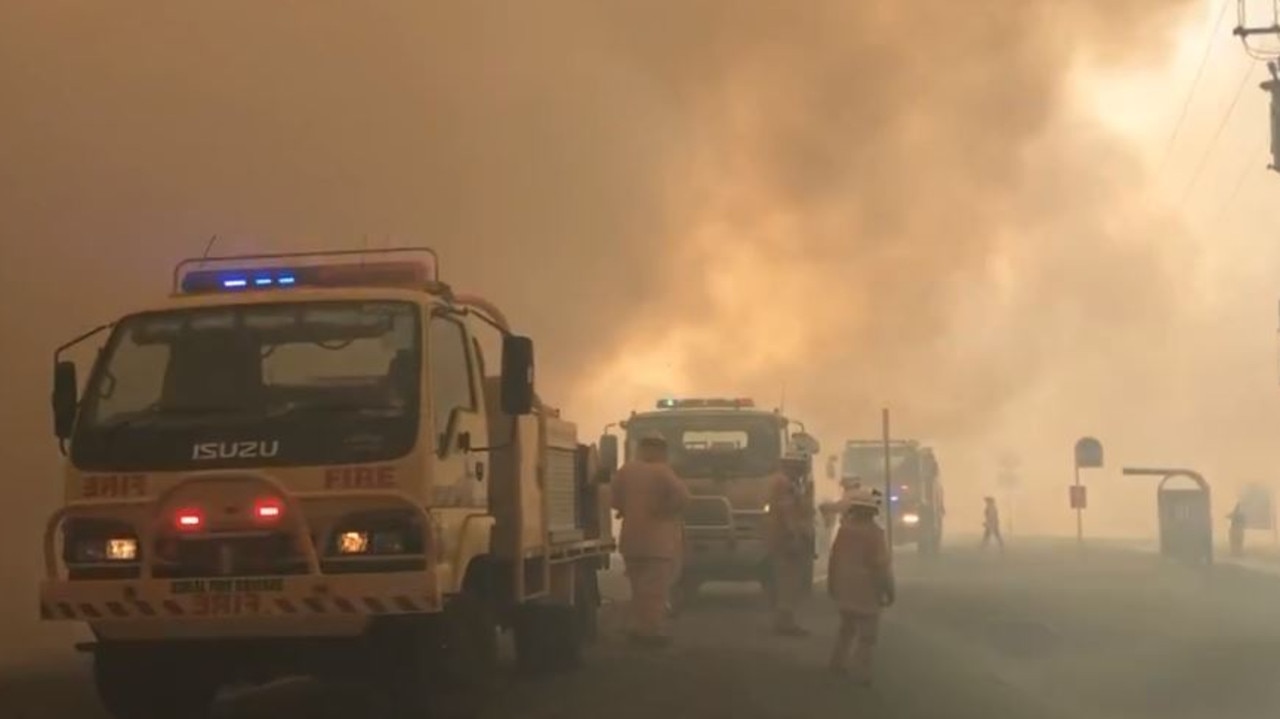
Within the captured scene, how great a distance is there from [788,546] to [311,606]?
26.6 feet

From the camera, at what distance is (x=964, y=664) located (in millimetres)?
13117

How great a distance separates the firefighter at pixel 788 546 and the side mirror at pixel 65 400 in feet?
25.8

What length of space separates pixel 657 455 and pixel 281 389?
5.20 m

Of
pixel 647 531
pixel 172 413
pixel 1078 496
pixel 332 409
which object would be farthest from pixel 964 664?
pixel 1078 496

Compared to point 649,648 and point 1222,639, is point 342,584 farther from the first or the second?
point 1222,639

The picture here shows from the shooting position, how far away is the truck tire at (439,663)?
24.0 ft

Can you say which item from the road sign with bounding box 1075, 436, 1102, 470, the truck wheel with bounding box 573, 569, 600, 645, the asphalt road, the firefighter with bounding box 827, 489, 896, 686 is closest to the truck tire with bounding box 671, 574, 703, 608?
the asphalt road

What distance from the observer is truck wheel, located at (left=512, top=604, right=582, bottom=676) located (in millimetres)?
10312

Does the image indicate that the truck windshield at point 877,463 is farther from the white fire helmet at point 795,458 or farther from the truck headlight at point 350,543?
the truck headlight at point 350,543

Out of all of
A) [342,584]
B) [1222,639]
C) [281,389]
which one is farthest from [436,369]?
[1222,639]

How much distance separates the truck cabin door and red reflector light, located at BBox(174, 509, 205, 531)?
109 centimetres

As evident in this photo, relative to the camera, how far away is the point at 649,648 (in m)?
12.1

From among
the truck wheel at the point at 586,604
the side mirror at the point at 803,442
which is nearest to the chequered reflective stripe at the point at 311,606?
the truck wheel at the point at 586,604

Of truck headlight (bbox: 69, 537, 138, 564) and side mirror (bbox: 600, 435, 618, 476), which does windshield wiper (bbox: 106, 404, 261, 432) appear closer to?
truck headlight (bbox: 69, 537, 138, 564)
